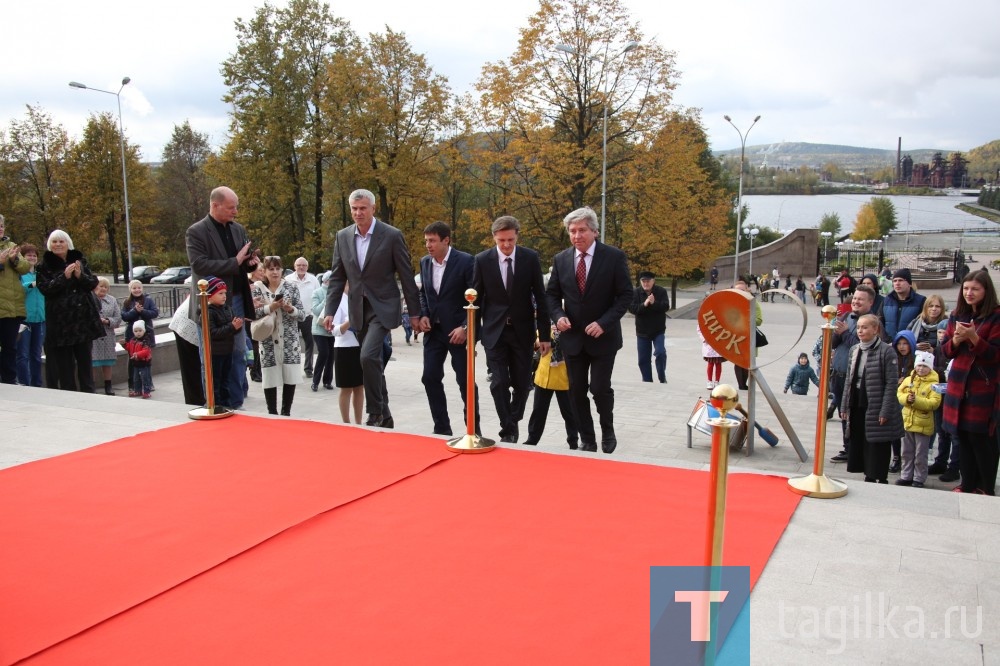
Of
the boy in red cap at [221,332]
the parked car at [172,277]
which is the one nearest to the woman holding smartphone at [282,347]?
the boy in red cap at [221,332]

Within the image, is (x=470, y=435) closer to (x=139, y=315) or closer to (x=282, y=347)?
(x=282, y=347)

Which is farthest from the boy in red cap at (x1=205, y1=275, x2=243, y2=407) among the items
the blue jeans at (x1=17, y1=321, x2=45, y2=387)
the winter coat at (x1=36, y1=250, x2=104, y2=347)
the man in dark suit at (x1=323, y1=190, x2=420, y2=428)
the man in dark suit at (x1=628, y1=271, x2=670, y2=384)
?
the man in dark suit at (x1=628, y1=271, x2=670, y2=384)

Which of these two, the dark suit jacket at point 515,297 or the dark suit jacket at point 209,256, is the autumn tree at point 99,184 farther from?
the dark suit jacket at point 515,297

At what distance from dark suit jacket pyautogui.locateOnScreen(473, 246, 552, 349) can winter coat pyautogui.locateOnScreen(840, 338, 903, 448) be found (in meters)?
2.87

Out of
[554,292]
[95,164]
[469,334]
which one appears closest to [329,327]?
[469,334]

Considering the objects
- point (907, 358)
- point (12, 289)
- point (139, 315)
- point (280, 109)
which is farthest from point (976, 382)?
point (280, 109)

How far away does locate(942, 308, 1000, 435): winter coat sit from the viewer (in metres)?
5.59

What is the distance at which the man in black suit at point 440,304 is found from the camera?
21.7ft

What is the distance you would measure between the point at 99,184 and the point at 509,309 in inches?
1682

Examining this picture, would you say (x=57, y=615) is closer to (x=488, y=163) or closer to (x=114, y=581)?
(x=114, y=581)

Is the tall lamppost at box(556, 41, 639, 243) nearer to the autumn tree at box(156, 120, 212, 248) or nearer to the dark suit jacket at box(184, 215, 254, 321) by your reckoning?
the dark suit jacket at box(184, 215, 254, 321)

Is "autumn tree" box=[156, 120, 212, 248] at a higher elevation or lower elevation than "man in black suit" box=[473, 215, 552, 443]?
higher

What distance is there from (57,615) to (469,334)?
3.32 metres

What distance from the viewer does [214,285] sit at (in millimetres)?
7020
